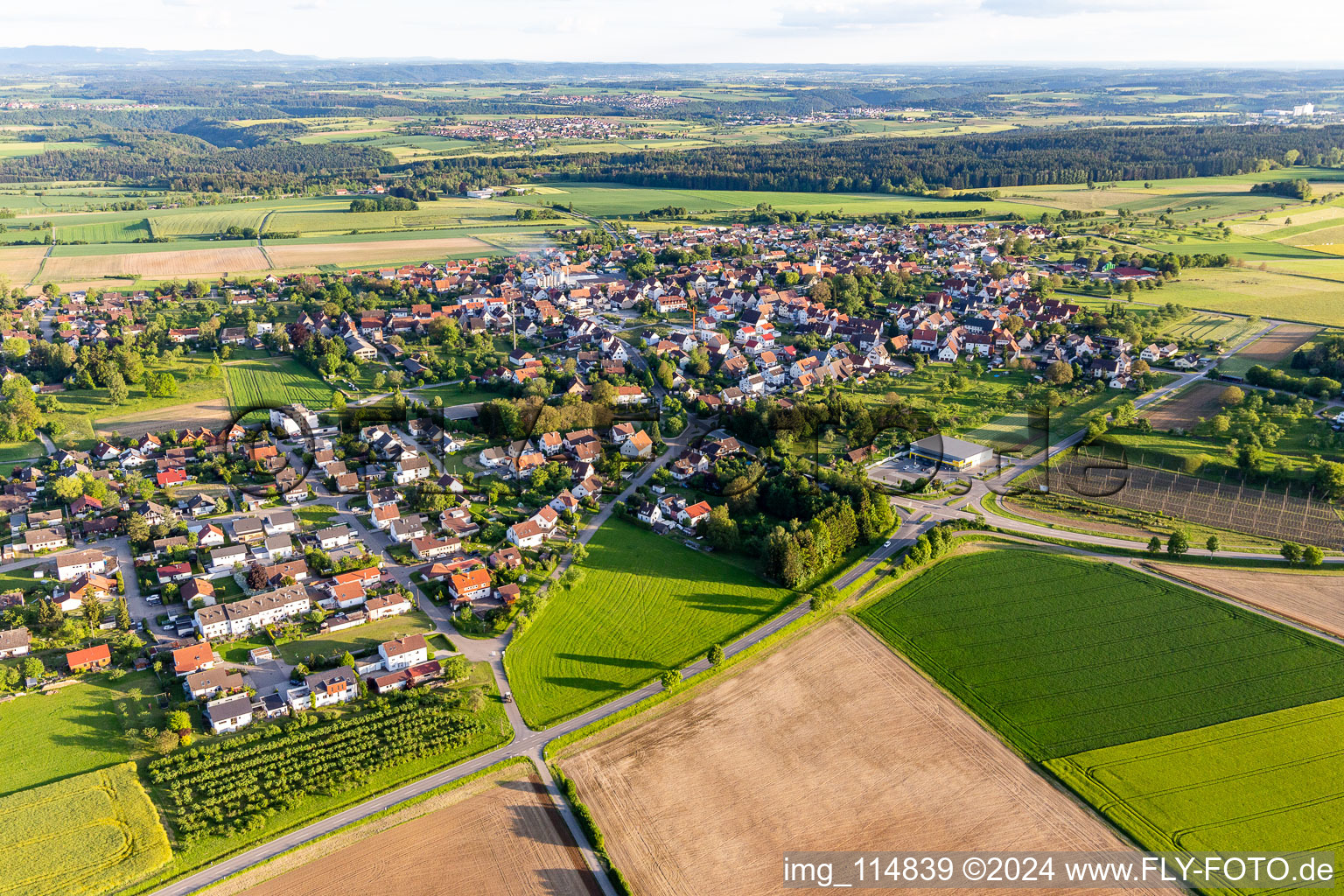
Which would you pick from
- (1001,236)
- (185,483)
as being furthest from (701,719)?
(1001,236)

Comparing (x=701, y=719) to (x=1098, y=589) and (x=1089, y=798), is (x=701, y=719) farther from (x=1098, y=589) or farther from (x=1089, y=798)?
(x=1098, y=589)

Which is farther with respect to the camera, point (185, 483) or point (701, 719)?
point (185, 483)

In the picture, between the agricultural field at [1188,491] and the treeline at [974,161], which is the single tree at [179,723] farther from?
the treeline at [974,161]

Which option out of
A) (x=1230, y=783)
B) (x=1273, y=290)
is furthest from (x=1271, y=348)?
(x=1230, y=783)

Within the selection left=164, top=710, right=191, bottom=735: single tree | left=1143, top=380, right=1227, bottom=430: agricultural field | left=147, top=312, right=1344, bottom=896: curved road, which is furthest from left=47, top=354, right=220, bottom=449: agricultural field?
left=1143, top=380, right=1227, bottom=430: agricultural field

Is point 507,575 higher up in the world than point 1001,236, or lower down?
lower down

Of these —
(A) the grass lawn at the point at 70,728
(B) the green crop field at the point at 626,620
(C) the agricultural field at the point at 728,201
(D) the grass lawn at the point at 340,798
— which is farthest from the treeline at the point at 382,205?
(D) the grass lawn at the point at 340,798

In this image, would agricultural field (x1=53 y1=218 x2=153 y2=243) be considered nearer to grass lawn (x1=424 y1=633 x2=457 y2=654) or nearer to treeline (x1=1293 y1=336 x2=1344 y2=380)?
grass lawn (x1=424 y1=633 x2=457 y2=654)
